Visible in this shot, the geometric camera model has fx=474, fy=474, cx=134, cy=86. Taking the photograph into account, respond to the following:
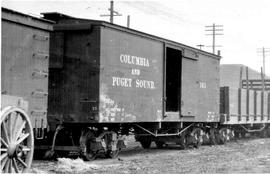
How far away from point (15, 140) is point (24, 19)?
2.36 meters

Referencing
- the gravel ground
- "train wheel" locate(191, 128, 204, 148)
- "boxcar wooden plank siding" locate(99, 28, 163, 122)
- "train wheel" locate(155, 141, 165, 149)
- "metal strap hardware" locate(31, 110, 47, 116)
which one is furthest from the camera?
"train wheel" locate(155, 141, 165, 149)

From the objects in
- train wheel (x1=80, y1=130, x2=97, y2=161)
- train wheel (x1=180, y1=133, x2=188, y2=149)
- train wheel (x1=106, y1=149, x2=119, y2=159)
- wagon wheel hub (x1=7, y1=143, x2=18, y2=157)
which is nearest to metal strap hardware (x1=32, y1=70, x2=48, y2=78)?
wagon wheel hub (x1=7, y1=143, x2=18, y2=157)

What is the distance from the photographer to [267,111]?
2678 cm

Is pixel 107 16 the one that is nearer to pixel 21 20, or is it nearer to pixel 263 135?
pixel 263 135

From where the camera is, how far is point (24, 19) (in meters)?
8.53

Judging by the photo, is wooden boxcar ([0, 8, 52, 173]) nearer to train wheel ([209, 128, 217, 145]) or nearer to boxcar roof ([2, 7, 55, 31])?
boxcar roof ([2, 7, 55, 31])

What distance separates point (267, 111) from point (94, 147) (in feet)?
55.2

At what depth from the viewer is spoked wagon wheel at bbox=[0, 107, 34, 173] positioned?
280 inches

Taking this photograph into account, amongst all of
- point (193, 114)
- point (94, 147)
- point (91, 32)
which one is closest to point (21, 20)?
point (91, 32)

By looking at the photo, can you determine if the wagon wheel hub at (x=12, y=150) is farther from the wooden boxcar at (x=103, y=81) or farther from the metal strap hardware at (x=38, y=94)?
the wooden boxcar at (x=103, y=81)

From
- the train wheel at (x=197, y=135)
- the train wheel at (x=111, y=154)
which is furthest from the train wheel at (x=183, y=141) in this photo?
the train wheel at (x=111, y=154)

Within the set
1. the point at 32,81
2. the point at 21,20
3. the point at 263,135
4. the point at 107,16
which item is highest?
the point at 107,16

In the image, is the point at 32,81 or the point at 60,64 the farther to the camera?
the point at 60,64

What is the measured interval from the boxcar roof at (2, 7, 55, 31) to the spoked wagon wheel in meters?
1.82
